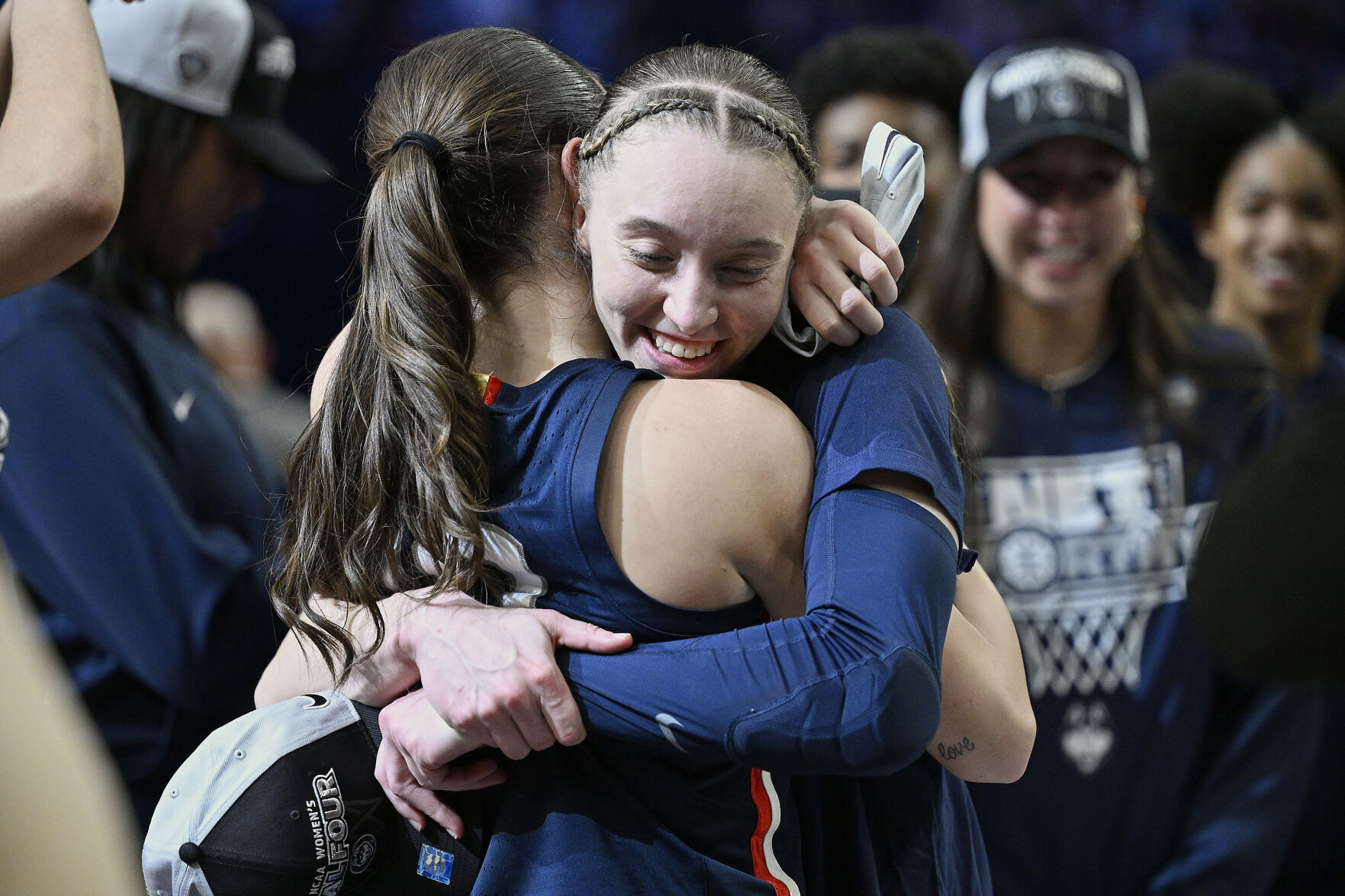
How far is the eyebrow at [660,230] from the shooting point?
121cm

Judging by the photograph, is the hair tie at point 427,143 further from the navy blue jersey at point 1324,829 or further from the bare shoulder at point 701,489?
the navy blue jersey at point 1324,829

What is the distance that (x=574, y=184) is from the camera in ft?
4.38

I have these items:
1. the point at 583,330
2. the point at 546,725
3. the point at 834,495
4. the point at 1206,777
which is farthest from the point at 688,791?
the point at 1206,777

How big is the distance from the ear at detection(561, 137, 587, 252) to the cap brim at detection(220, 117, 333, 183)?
1.32 metres

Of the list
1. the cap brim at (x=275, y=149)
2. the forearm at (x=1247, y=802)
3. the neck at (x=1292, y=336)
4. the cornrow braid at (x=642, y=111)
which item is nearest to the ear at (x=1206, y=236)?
the neck at (x=1292, y=336)

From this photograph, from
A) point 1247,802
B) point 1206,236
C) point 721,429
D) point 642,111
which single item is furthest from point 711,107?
point 1206,236

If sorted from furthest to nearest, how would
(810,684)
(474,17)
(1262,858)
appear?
(1262,858) < (474,17) < (810,684)

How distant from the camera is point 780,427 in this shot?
1196mm

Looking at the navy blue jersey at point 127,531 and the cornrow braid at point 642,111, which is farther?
the navy blue jersey at point 127,531

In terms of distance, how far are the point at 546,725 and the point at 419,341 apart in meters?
0.36

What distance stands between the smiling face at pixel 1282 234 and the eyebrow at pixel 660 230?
9.53 ft

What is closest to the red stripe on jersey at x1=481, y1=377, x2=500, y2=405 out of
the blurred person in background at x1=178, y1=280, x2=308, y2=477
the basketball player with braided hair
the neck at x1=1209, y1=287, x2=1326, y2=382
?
the basketball player with braided hair

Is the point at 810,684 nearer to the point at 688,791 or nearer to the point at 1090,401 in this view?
the point at 688,791

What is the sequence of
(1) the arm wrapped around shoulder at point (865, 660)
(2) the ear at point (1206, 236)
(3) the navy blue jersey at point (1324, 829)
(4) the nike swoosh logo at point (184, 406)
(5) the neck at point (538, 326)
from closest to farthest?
(1) the arm wrapped around shoulder at point (865, 660) < (5) the neck at point (538, 326) < (4) the nike swoosh logo at point (184, 406) < (3) the navy blue jersey at point (1324, 829) < (2) the ear at point (1206, 236)
